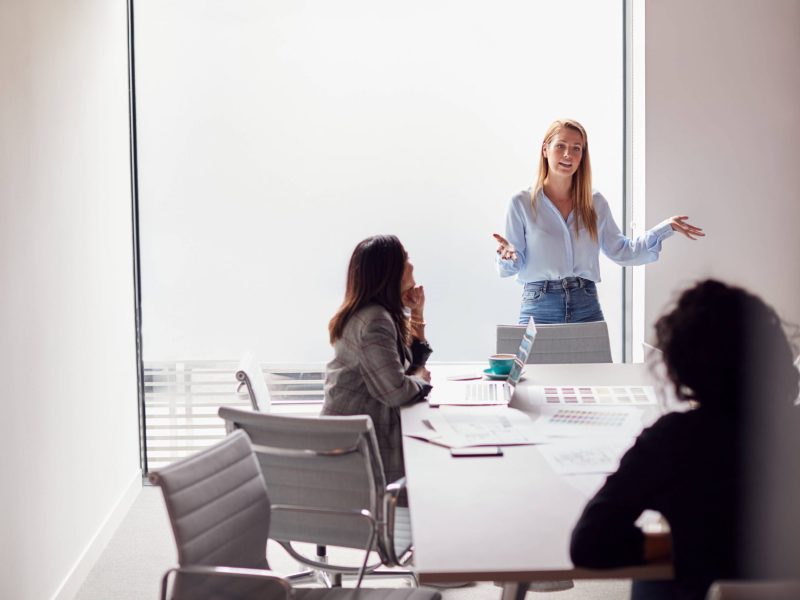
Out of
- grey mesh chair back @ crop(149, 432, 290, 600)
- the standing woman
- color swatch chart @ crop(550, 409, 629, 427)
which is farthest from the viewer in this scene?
the standing woman

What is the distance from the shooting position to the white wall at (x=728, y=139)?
5.07m

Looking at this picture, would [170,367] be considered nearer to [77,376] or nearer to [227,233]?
[227,233]

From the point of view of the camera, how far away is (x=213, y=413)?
5.48 m

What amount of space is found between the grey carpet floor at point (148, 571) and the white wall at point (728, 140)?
1.91 metres

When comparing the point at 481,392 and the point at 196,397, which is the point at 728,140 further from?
the point at 196,397

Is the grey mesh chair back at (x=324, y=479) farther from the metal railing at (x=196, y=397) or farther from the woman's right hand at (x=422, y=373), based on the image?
the metal railing at (x=196, y=397)

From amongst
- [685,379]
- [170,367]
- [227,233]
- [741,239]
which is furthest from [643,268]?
[685,379]

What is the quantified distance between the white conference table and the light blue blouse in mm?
2069

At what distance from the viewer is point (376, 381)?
3.15m

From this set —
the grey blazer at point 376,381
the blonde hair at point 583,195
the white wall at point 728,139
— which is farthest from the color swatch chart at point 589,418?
the white wall at point 728,139

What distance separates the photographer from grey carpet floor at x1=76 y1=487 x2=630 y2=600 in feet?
12.2

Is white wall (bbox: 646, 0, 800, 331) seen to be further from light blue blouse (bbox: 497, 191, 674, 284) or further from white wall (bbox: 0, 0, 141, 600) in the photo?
white wall (bbox: 0, 0, 141, 600)

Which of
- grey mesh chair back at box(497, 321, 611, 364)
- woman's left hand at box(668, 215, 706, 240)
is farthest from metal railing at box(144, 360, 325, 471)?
woman's left hand at box(668, 215, 706, 240)

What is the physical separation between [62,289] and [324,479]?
160cm
